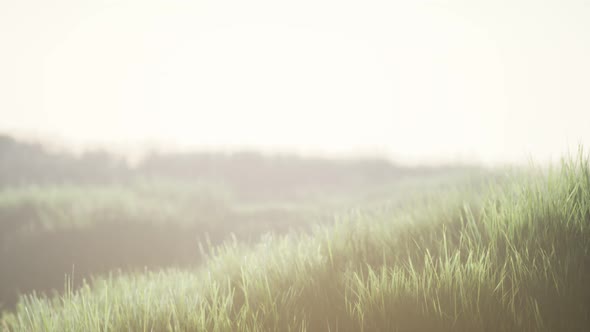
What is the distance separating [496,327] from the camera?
3.32 feet

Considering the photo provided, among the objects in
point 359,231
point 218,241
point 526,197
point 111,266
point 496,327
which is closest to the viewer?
point 496,327

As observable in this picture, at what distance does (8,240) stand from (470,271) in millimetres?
3599

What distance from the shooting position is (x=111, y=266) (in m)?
3.19

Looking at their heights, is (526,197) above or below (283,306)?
above

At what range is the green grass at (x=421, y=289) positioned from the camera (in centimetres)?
105

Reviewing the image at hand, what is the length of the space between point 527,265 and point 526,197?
0.34m

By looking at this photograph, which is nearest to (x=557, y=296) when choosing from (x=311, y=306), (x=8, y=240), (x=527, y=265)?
(x=527, y=265)

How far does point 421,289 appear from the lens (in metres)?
1.13

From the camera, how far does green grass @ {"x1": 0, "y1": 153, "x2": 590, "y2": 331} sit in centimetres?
105

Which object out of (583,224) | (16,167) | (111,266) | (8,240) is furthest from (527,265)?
(16,167)

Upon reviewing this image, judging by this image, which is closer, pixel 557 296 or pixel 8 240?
pixel 557 296

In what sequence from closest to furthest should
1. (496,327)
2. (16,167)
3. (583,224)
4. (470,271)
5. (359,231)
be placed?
(496,327) < (470,271) < (583,224) < (359,231) < (16,167)

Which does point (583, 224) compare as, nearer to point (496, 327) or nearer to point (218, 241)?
point (496, 327)

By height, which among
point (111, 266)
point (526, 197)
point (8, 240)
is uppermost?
point (526, 197)
